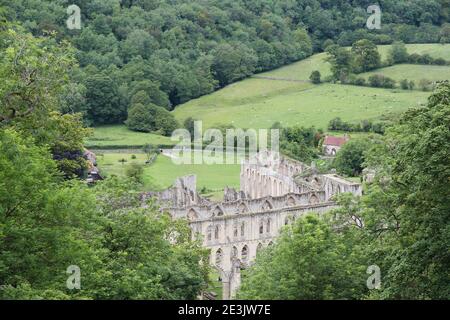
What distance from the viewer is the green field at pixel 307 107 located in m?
132

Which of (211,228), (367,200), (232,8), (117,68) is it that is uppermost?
(232,8)

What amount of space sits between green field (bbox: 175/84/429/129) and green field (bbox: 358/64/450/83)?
22.2ft

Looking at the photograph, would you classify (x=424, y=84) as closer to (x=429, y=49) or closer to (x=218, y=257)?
(x=429, y=49)

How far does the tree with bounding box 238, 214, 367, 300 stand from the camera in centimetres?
3856

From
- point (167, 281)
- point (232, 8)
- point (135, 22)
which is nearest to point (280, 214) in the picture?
point (167, 281)

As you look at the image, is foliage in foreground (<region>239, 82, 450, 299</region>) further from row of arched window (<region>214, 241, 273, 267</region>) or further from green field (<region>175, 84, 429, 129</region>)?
green field (<region>175, 84, 429, 129</region>)

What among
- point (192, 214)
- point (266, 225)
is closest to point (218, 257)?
point (192, 214)

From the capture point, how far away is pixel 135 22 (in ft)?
529

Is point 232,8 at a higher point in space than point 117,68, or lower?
higher

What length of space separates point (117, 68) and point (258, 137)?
111ft

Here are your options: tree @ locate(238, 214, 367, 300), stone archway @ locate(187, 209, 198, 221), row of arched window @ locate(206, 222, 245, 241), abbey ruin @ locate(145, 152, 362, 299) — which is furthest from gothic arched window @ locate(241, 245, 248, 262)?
tree @ locate(238, 214, 367, 300)

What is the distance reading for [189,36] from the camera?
548 feet
